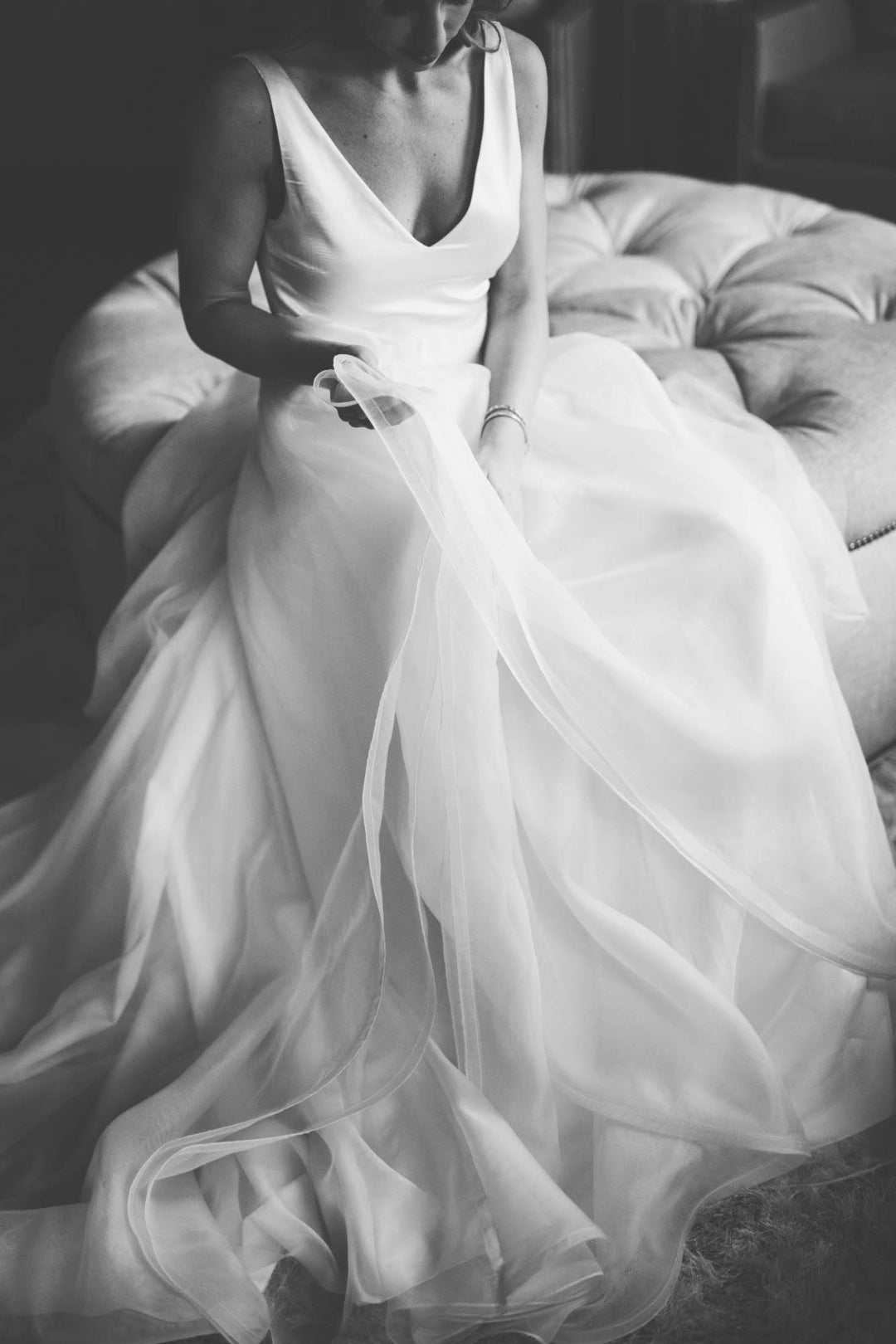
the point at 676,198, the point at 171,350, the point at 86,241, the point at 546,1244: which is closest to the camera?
the point at 546,1244

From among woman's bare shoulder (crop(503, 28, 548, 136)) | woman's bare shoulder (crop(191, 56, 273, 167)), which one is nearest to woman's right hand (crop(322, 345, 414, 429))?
woman's bare shoulder (crop(191, 56, 273, 167))

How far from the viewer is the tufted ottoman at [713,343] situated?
1458 mm

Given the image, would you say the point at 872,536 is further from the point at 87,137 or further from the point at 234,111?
the point at 87,137

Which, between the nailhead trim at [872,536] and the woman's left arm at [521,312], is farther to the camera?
the nailhead trim at [872,536]

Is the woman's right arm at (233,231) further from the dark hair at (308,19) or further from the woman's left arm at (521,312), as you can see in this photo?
the woman's left arm at (521,312)

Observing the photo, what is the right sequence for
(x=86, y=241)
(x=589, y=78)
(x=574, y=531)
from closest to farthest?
(x=574, y=531) < (x=589, y=78) < (x=86, y=241)

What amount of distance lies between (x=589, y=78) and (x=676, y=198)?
1.16 meters

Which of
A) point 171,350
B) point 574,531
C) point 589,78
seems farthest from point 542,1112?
point 589,78

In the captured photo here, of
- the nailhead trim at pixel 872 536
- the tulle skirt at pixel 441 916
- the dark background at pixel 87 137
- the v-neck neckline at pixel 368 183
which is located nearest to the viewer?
the tulle skirt at pixel 441 916

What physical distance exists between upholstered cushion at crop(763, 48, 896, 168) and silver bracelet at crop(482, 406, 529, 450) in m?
1.79

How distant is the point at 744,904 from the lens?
1.08 m

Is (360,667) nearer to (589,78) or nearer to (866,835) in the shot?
(866,835)

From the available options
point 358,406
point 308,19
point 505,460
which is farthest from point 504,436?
point 308,19

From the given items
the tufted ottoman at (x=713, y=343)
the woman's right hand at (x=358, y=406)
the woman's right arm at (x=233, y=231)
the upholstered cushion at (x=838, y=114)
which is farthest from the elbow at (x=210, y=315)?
the upholstered cushion at (x=838, y=114)
